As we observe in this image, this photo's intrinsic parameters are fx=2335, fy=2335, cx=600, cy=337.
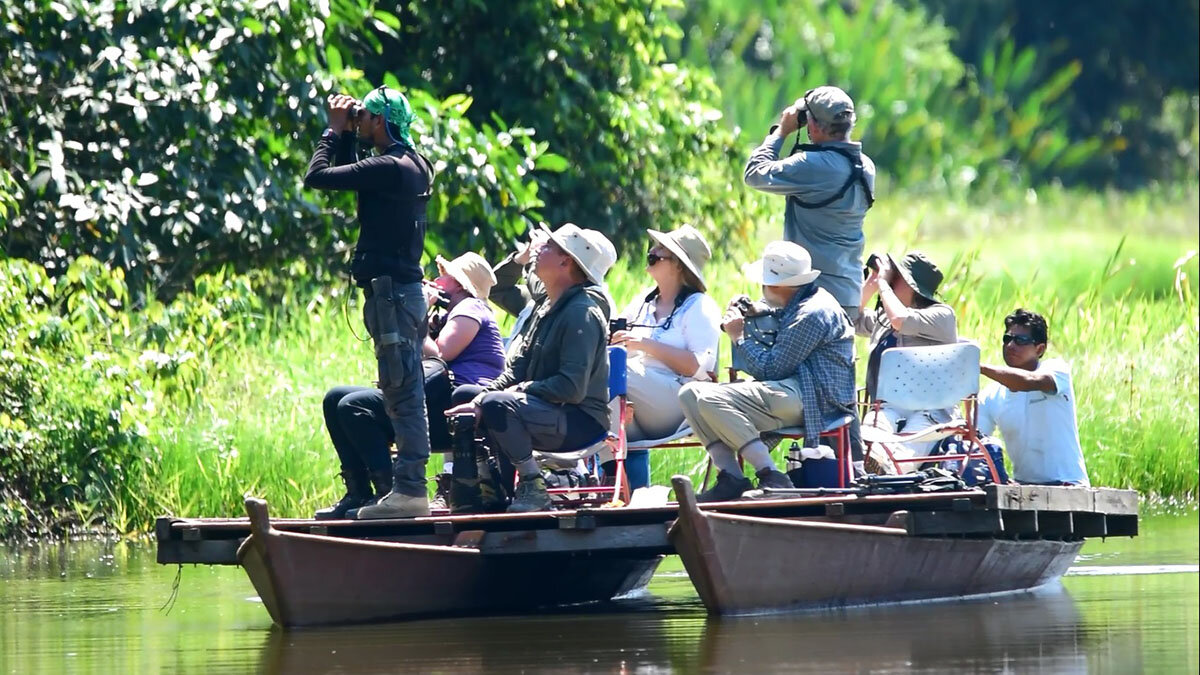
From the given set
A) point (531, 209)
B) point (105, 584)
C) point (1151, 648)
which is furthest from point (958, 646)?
point (531, 209)

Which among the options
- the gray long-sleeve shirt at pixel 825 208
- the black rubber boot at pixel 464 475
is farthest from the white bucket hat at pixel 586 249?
the gray long-sleeve shirt at pixel 825 208

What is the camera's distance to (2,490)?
1334cm

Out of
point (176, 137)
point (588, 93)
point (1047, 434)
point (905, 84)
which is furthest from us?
point (905, 84)

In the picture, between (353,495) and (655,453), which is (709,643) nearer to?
(353,495)

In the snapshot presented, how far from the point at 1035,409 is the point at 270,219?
6.56 meters

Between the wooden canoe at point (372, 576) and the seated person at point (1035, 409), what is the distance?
6.58ft

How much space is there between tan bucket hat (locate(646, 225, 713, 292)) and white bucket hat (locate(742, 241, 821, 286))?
22.2 inches

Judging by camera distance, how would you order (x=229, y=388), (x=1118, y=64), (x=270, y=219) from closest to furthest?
1. (x=229, y=388)
2. (x=270, y=219)
3. (x=1118, y=64)

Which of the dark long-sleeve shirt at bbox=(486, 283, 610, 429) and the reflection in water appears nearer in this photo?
the reflection in water

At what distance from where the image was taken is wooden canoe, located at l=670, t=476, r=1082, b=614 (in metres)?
9.21

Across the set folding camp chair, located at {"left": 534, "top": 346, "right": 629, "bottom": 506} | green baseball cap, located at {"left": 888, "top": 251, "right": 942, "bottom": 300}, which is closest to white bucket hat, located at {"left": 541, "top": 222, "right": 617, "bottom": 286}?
folding camp chair, located at {"left": 534, "top": 346, "right": 629, "bottom": 506}

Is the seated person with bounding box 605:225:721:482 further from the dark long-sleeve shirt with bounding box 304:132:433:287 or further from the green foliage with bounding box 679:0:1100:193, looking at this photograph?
the green foliage with bounding box 679:0:1100:193

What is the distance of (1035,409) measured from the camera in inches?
419

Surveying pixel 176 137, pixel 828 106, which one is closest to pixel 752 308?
pixel 828 106
